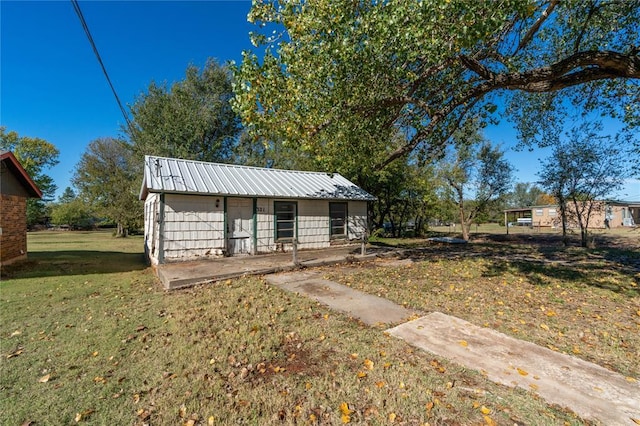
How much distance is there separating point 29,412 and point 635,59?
9181mm

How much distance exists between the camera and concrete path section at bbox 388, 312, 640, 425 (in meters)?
2.43

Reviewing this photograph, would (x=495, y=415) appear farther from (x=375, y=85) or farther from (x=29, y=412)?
(x=375, y=85)

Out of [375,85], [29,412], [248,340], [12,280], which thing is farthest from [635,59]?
[12,280]

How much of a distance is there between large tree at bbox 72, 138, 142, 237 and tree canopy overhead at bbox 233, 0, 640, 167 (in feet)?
74.3

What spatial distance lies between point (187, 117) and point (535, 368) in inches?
852

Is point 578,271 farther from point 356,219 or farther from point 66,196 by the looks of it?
point 66,196

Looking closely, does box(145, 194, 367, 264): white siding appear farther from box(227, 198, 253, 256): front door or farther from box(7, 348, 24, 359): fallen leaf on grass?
box(7, 348, 24, 359): fallen leaf on grass

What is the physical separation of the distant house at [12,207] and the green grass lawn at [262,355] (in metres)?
4.12

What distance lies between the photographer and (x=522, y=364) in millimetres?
3092

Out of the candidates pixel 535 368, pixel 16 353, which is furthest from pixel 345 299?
pixel 16 353

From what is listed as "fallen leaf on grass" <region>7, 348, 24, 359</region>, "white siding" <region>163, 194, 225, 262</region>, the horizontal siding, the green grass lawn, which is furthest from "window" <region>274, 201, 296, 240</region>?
"fallen leaf on grass" <region>7, 348, 24, 359</region>

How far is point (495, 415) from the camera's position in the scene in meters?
2.30

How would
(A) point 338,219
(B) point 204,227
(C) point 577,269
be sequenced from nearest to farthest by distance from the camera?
(C) point 577,269 → (B) point 204,227 → (A) point 338,219

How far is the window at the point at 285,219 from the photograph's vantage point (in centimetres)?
1141
